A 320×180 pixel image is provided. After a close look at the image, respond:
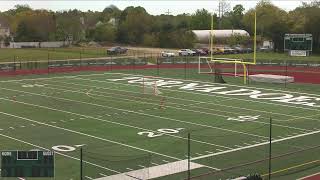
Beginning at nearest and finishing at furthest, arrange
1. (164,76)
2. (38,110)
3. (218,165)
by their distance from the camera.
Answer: (218,165) → (38,110) → (164,76)

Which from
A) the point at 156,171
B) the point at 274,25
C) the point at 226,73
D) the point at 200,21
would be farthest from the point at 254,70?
the point at 200,21

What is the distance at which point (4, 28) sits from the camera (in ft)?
351

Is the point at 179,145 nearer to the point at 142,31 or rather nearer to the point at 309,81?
the point at 309,81

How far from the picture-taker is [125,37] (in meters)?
94.7

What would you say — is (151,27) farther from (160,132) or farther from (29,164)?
(29,164)

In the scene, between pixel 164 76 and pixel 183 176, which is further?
pixel 164 76

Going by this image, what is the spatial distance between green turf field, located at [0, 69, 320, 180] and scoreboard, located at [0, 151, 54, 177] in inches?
147

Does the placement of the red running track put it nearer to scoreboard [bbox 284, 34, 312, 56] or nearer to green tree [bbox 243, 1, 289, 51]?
scoreboard [bbox 284, 34, 312, 56]

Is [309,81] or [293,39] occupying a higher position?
[293,39]

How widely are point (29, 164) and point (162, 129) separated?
36.6 feet

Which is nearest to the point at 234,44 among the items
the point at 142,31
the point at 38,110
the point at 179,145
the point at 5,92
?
the point at 142,31

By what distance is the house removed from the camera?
101m

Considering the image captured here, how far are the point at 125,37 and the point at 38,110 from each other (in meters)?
68.4

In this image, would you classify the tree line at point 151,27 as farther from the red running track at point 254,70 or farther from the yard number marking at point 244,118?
the yard number marking at point 244,118
